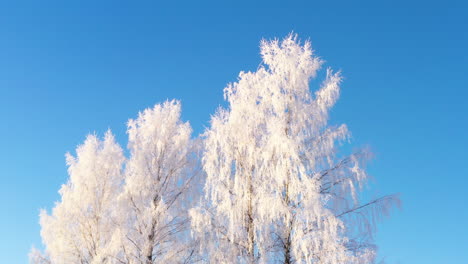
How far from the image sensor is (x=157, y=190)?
14570 millimetres

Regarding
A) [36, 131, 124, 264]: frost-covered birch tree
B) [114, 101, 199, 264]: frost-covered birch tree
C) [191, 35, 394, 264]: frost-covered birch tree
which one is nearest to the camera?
[191, 35, 394, 264]: frost-covered birch tree

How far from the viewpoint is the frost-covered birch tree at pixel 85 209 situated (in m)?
15.1

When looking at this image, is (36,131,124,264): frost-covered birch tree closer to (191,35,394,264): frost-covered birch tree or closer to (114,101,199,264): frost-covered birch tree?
(114,101,199,264): frost-covered birch tree

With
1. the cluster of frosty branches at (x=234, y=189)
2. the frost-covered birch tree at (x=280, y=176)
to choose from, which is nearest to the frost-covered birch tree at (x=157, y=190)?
the cluster of frosty branches at (x=234, y=189)

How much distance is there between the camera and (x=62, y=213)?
51.4ft

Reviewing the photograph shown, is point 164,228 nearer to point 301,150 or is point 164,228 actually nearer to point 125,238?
point 125,238

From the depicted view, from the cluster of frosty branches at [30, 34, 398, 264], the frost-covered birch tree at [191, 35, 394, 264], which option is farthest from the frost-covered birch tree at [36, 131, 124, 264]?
the frost-covered birch tree at [191, 35, 394, 264]

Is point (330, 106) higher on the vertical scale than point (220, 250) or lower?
higher

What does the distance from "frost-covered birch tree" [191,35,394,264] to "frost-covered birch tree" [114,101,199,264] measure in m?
2.15

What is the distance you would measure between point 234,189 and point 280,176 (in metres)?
1.39

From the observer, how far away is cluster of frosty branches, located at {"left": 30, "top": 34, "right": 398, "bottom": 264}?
35.5 ft

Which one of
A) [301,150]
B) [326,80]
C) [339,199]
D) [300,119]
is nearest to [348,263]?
[339,199]

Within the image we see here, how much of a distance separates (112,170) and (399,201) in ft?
31.9

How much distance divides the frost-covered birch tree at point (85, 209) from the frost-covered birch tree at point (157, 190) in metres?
0.92
